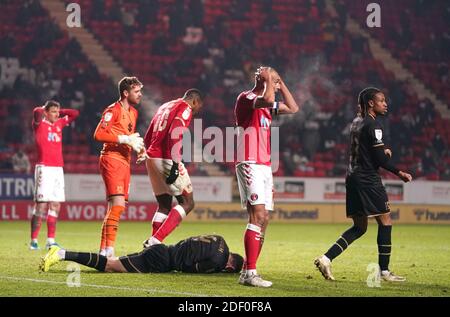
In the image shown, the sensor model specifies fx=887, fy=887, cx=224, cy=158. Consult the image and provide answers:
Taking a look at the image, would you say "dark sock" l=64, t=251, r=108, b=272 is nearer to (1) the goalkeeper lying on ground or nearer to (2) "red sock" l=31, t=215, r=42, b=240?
(1) the goalkeeper lying on ground

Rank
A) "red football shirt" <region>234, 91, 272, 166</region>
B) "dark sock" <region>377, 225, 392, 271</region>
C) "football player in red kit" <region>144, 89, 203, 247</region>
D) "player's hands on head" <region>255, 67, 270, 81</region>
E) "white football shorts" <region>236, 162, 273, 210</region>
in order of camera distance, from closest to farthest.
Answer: "player's hands on head" <region>255, 67, 270, 81</region> → "white football shorts" <region>236, 162, 273, 210</region> → "red football shirt" <region>234, 91, 272, 166</region> → "dark sock" <region>377, 225, 392, 271</region> → "football player in red kit" <region>144, 89, 203, 247</region>

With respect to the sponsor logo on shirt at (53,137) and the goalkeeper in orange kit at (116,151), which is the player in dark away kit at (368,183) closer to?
the goalkeeper in orange kit at (116,151)

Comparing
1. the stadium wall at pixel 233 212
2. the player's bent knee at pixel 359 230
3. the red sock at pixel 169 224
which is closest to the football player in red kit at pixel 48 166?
the red sock at pixel 169 224

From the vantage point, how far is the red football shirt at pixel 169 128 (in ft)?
38.6

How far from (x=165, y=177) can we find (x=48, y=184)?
3.28 meters

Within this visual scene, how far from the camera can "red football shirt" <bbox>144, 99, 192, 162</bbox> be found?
11.8 m

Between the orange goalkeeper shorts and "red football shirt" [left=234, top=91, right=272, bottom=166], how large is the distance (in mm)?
2268

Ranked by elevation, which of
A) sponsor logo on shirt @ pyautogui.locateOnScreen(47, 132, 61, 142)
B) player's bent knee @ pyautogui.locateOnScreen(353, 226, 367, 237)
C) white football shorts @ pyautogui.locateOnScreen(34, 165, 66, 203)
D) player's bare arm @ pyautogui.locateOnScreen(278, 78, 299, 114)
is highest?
player's bare arm @ pyautogui.locateOnScreen(278, 78, 299, 114)

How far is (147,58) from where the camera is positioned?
29.5 meters

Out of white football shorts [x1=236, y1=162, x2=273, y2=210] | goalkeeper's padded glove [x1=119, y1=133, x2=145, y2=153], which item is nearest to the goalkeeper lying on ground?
white football shorts [x1=236, y1=162, x2=273, y2=210]

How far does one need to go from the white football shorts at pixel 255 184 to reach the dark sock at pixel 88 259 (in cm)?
174

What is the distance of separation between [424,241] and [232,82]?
13371mm
